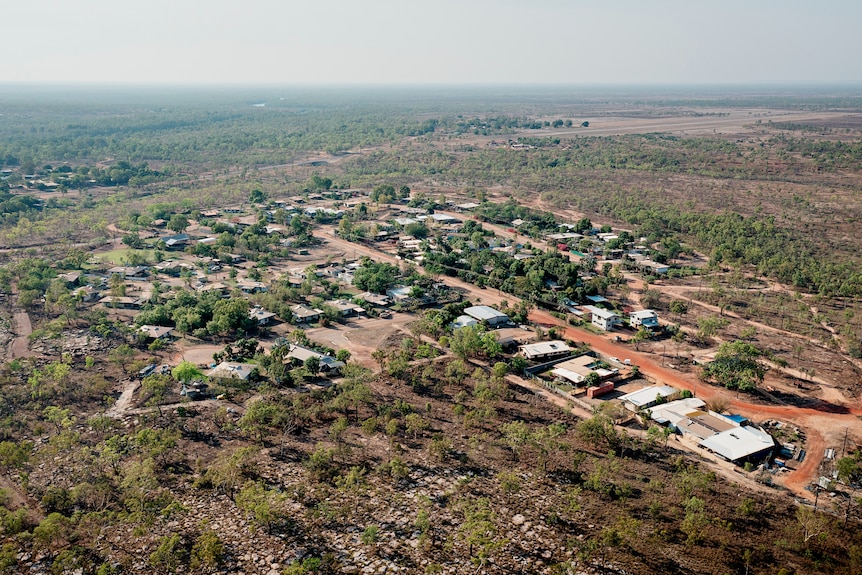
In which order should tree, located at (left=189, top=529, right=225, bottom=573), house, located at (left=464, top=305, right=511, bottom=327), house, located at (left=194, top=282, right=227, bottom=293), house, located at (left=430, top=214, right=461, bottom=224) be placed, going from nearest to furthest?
tree, located at (left=189, top=529, right=225, bottom=573)
house, located at (left=464, top=305, right=511, bottom=327)
house, located at (left=194, top=282, right=227, bottom=293)
house, located at (left=430, top=214, right=461, bottom=224)

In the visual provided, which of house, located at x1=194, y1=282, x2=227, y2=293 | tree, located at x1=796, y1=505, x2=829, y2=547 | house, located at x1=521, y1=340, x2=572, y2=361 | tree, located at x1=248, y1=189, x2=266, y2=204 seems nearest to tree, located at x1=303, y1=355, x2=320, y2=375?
house, located at x1=521, y1=340, x2=572, y2=361

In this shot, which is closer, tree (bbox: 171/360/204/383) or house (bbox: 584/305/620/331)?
tree (bbox: 171/360/204/383)

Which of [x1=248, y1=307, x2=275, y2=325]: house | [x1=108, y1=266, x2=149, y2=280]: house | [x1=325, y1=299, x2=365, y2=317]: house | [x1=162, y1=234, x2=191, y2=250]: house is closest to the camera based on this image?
[x1=248, y1=307, x2=275, y2=325]: house

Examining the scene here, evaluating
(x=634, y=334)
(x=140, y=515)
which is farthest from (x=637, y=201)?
(x=140, y=515)

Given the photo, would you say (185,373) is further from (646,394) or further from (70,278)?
(646,394)

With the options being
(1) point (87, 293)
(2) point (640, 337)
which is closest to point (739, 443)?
(2) point (640, 337)

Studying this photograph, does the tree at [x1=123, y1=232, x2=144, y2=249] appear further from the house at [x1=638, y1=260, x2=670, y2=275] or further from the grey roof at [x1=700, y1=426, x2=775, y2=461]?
the grey roof at [x1=700, y1=426, x2=775, y2=461]

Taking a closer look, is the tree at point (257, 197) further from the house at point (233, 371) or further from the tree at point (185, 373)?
the tree at point (185, 373)
